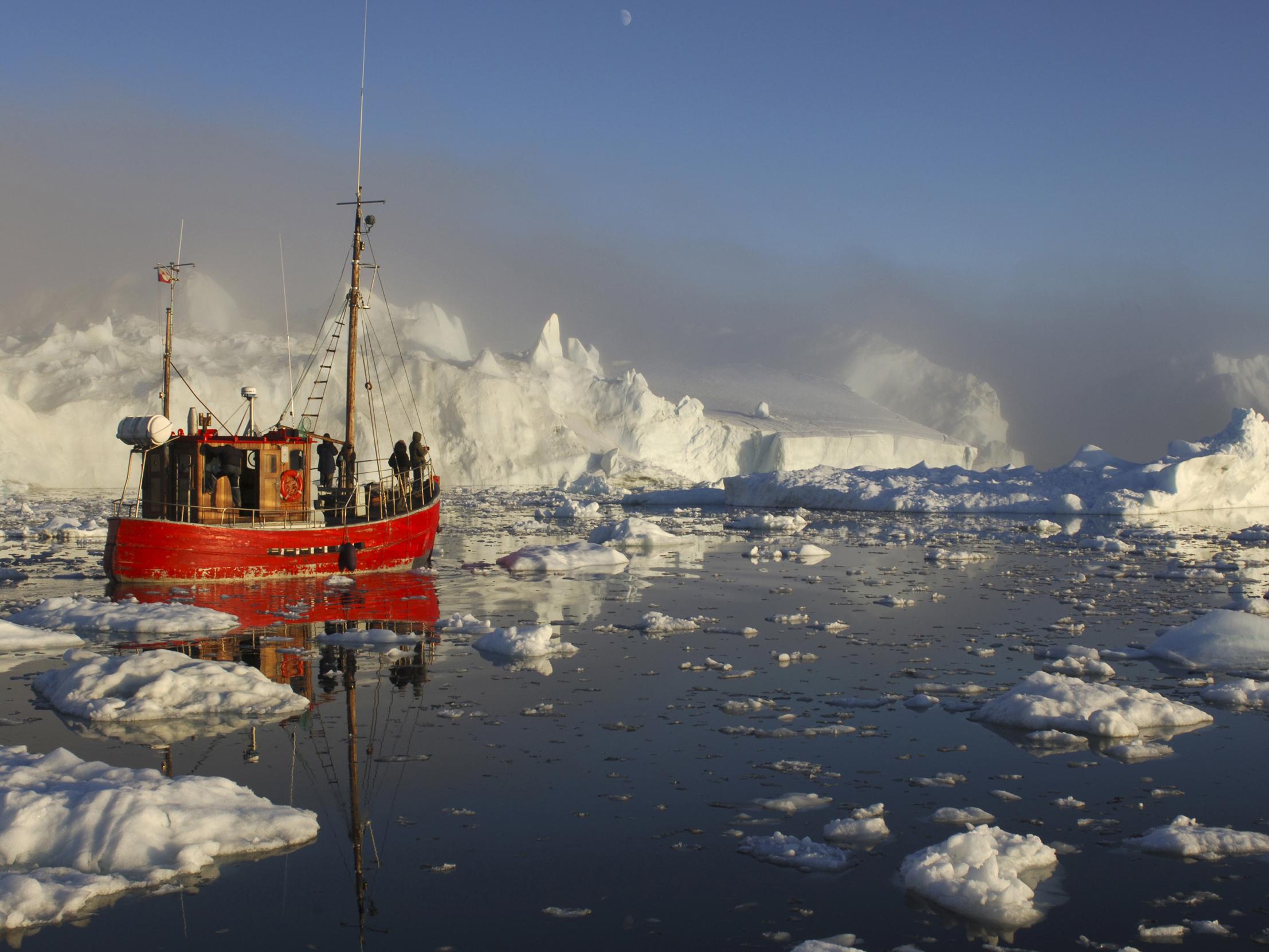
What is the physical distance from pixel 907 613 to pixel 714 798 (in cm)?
742

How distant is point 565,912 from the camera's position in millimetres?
4543

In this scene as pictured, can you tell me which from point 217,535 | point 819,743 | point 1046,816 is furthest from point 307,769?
point 217,535

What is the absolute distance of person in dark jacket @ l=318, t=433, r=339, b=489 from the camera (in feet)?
56.8

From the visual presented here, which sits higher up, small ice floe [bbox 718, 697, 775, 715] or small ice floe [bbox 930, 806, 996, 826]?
small ice floe [bbox 718, 697, 775, 715]

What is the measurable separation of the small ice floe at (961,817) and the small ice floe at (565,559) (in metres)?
12.2

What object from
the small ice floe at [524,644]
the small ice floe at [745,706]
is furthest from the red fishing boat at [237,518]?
the small ice floe at [745,706]

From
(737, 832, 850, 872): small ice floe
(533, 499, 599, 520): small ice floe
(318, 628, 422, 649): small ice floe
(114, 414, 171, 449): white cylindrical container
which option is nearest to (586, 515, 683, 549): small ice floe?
(114, 414, 171, 449): white cylindrical container

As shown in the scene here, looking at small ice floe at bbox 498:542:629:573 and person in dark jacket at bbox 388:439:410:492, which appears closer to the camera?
small ice floe at bbox 498:542:629:573

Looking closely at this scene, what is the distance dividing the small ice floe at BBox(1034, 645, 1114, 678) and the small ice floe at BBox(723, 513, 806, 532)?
1850 centimetres

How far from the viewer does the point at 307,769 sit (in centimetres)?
634

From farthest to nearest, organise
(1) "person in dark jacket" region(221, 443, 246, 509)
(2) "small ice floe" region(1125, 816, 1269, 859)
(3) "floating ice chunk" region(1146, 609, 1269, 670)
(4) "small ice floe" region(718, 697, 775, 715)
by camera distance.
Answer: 1. (1) "person in dark jacket" region(221, 443, 246, 509)
2. (3) "floating ice chunk" region(1146, 609, 1269, 670)
3. (4) "small ice floe" region(718, 697, 775, 715)
4. (2) "small ice floe" region(1125, 816, 1269, 859)

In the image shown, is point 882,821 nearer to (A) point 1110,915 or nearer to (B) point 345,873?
(A) point 1110,915

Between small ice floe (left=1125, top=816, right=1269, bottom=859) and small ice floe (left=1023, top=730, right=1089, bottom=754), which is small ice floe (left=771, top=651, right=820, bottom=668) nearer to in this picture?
small ice floe (left=1023, top=730, right=1089, bottom=754)

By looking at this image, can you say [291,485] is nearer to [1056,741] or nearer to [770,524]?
[1056,741]
